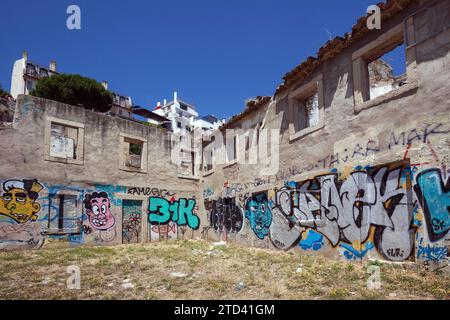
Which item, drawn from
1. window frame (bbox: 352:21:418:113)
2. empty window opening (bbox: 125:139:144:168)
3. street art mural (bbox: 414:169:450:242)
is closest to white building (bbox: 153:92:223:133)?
empty window opening (bbox: 125:139:144:168)

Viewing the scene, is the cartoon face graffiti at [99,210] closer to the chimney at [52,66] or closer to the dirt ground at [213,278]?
the dirt ground at [213,278]

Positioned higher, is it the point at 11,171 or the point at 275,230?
the point at 11,171

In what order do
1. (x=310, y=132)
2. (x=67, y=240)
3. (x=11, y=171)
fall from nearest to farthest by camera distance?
(x=310, y=132) < (x=11, y=171) < (x=67, y=240)

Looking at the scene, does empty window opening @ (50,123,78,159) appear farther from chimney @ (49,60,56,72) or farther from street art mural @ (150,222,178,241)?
chimney @ (49,60,56,72)

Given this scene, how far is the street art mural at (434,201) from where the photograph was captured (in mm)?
5773

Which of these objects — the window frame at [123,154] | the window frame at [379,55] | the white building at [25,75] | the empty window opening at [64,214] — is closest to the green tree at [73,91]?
the white building at [25,75]

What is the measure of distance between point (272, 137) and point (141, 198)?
648 centimetres

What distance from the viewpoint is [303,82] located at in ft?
32.6

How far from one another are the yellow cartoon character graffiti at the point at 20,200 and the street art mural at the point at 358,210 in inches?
335

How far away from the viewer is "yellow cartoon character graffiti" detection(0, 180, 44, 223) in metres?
10.7

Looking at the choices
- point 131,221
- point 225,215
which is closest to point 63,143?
point 131,221
